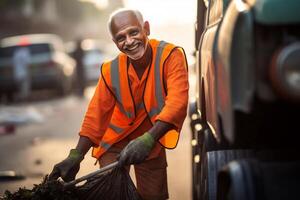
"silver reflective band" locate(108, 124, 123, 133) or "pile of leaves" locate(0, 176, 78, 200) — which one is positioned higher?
"silver reflective band" locate(108, 124, 123, 133)

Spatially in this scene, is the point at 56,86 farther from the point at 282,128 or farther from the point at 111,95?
the point at 282,128

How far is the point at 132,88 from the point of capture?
5.00 metres

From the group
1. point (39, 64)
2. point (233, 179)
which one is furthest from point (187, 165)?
point (39, 64)

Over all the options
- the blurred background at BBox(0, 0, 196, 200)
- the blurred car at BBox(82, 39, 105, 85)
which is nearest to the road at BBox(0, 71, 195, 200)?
the blurred background at BBox(0, 0, 196, 200)

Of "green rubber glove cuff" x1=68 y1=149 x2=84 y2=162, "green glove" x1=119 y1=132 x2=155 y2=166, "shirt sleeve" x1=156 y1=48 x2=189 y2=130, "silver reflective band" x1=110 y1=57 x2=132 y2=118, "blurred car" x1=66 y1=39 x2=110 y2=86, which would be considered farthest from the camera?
"blurred car" x1=66 y1=39 x2=110 y2=86

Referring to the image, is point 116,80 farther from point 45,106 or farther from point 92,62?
point 92,62

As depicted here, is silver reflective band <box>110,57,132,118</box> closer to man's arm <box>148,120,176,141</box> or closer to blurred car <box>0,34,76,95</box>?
man's arm <box>148,120,176,141</box>

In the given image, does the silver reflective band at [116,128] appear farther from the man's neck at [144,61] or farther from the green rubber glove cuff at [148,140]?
the green rubber glove cuff at [148,140]

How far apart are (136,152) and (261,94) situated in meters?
1.29

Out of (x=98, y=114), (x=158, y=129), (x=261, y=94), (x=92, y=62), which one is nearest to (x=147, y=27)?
(x=98, y=114)

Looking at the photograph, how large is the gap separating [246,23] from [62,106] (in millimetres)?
19263

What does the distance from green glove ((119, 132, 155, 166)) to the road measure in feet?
10.7

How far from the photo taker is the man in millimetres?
4727

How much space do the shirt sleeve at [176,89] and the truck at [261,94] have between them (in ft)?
2.46
